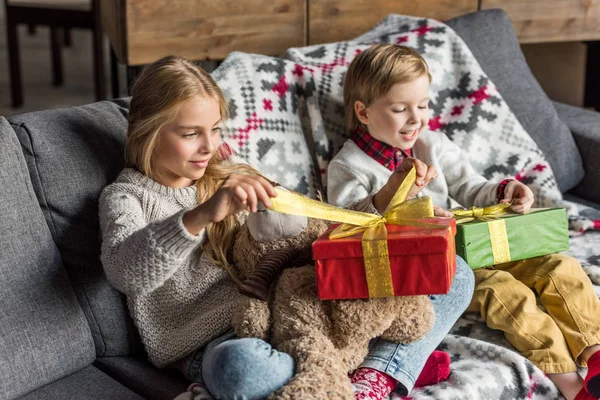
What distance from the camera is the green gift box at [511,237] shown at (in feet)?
6.26

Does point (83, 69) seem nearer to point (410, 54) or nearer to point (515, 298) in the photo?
point (410, 54)

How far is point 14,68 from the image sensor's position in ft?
16.2

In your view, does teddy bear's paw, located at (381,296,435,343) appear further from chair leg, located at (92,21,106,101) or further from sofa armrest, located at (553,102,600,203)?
chair leg, located at (92,21,106,101)

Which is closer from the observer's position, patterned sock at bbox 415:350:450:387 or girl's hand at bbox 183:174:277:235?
girl's hand at bbox 183:174:277:235

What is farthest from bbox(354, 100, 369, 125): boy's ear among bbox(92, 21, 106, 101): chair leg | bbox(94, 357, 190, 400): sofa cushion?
bbox(92, 21, 106, 101): chair leg

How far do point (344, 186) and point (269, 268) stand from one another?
1.74 feet

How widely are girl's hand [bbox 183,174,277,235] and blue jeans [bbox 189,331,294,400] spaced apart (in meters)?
0.23

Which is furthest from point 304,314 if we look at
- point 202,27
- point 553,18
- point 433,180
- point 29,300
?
point 553,18

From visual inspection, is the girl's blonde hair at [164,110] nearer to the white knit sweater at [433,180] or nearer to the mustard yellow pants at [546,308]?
the white knit sweater at [433,180]

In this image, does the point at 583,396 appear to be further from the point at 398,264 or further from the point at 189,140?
the point at 189,140

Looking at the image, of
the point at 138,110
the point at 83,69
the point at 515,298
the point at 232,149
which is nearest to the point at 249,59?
the point at 232,149

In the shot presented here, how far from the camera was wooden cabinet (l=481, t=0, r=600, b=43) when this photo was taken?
294 centimetres

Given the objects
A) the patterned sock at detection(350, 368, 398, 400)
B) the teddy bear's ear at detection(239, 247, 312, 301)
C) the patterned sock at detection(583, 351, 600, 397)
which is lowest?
the patterned sock at detection(583, 351, 600, 397)

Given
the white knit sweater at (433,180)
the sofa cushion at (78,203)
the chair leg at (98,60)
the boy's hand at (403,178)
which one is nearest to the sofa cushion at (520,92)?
the white knit sweater at (433,180)
